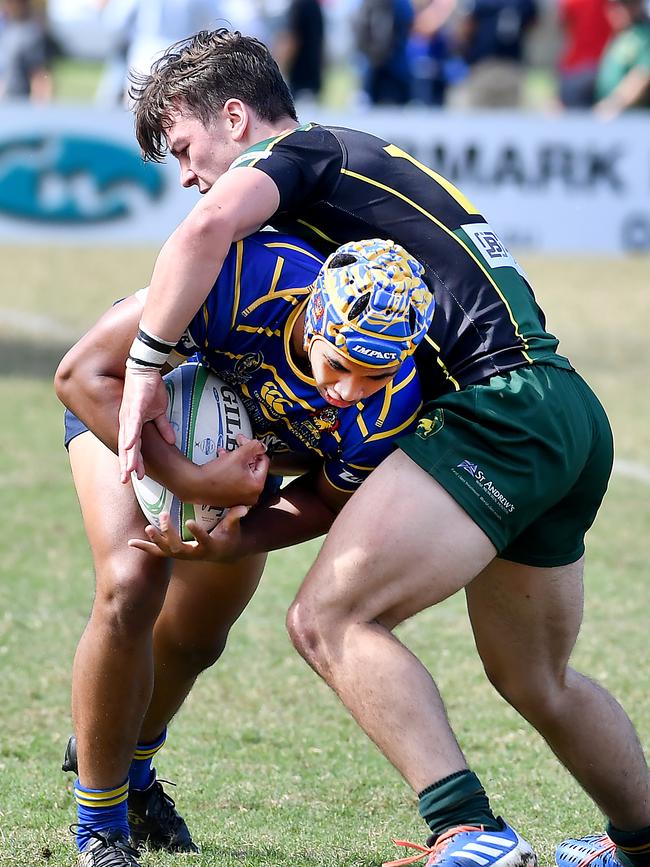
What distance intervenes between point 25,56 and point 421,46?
534cm

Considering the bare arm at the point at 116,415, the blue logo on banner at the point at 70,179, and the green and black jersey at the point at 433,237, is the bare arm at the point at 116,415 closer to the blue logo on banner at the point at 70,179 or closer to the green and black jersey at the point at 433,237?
the green and black jersey at the point at 433,237

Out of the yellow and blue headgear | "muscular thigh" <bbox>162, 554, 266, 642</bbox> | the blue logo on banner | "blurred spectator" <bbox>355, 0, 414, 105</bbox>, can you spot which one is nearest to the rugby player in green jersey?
the yellow and blue headgear

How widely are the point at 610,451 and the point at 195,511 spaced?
107 cm

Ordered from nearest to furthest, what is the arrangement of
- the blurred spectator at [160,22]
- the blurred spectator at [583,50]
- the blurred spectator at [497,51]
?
the blurred spectator at [583,50] < the blurred spectator at [497,51] < the blurred spectator at [160,22]

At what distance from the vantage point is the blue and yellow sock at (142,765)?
4043 millimetres

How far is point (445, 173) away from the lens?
43.0 feet

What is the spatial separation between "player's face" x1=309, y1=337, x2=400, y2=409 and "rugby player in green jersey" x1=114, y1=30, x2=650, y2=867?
182mm

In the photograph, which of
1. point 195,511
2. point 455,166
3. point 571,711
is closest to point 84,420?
point 195,511

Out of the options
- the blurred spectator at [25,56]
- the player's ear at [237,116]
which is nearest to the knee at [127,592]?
the player's ear at [237,116]

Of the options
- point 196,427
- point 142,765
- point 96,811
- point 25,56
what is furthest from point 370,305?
point 25,56

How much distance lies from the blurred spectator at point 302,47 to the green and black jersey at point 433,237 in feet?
47.6

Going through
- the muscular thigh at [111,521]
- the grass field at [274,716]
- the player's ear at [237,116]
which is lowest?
the grass field at [274,716]

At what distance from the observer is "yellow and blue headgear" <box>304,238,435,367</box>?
313 cm

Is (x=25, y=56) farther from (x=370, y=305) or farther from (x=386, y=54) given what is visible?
(x=370, y=305)
